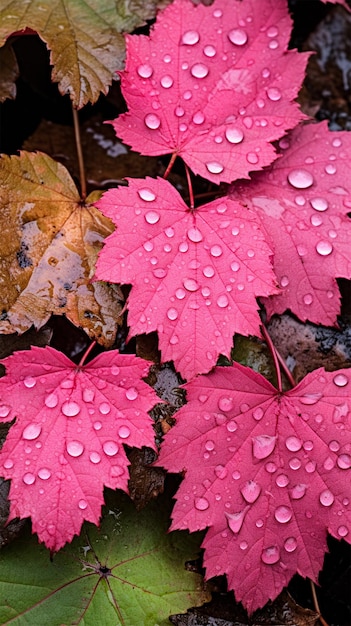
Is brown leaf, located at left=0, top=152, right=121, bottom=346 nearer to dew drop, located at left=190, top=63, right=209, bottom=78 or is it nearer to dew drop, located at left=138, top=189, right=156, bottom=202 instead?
dew drop, located at left=138, top=189, right=156, bottom=202

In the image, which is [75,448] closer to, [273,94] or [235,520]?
[235,520]

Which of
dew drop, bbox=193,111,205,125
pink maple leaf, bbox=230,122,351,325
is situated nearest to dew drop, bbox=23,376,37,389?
pink maple leaf, bbox=230,122,351,325

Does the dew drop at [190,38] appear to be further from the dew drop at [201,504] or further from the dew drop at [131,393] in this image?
the dew drop at [201,504]

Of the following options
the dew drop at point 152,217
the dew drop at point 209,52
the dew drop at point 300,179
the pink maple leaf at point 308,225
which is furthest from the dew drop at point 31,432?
the dew drop at point 209,52

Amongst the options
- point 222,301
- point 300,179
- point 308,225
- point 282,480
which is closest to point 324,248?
point 308,225

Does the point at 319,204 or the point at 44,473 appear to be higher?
the point at 319,204

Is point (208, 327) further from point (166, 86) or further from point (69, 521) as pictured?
point (166, 86)

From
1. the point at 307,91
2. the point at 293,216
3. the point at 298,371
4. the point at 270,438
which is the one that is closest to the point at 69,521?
the point at 270,438
